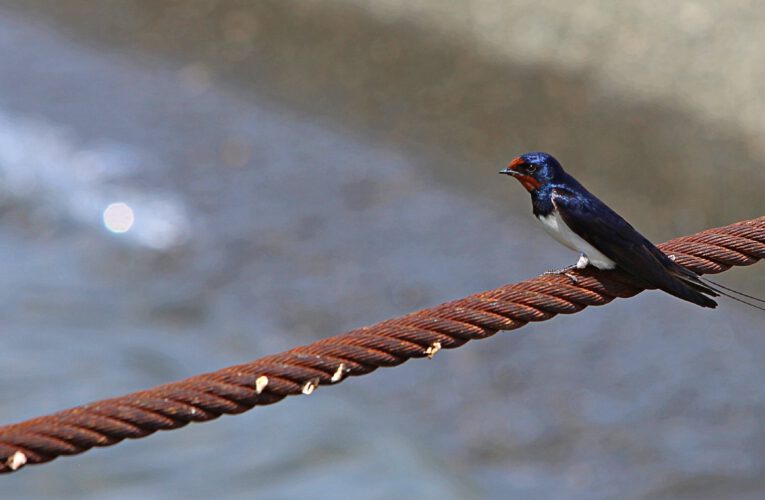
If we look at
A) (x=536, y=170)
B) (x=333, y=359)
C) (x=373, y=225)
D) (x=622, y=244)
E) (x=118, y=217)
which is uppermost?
(x=118, y=217)

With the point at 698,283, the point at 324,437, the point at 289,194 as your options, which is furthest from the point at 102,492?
the point at 698,283

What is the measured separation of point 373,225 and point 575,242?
437cm

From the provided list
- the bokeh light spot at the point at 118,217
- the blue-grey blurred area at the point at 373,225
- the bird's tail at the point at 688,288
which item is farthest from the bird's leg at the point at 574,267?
the bokeh light spot at the point at 118,217

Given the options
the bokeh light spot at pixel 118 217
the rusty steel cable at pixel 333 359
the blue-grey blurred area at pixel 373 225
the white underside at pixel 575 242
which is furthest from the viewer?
the bokeh light spot at pixel 118 217

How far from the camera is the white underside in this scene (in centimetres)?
199

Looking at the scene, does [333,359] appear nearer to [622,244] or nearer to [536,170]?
[622,244]

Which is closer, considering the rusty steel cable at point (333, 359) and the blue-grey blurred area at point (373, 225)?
the rusty steel cable at point (333, 359)

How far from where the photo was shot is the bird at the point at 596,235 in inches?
74.6

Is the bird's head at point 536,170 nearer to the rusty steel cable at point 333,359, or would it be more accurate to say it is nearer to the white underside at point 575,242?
the white underside at point 575,242

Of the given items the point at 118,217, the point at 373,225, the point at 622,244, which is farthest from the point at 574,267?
the point at 118,217

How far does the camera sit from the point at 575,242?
2096 mm

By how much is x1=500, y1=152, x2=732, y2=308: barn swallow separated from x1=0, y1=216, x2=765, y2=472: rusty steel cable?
0.04 meters

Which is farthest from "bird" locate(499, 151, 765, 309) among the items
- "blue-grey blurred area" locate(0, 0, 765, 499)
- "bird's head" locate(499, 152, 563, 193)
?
"blue-grey blurred area" locate(0, 0, 765, 499)

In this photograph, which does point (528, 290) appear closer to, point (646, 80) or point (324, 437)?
point (324, 437)
